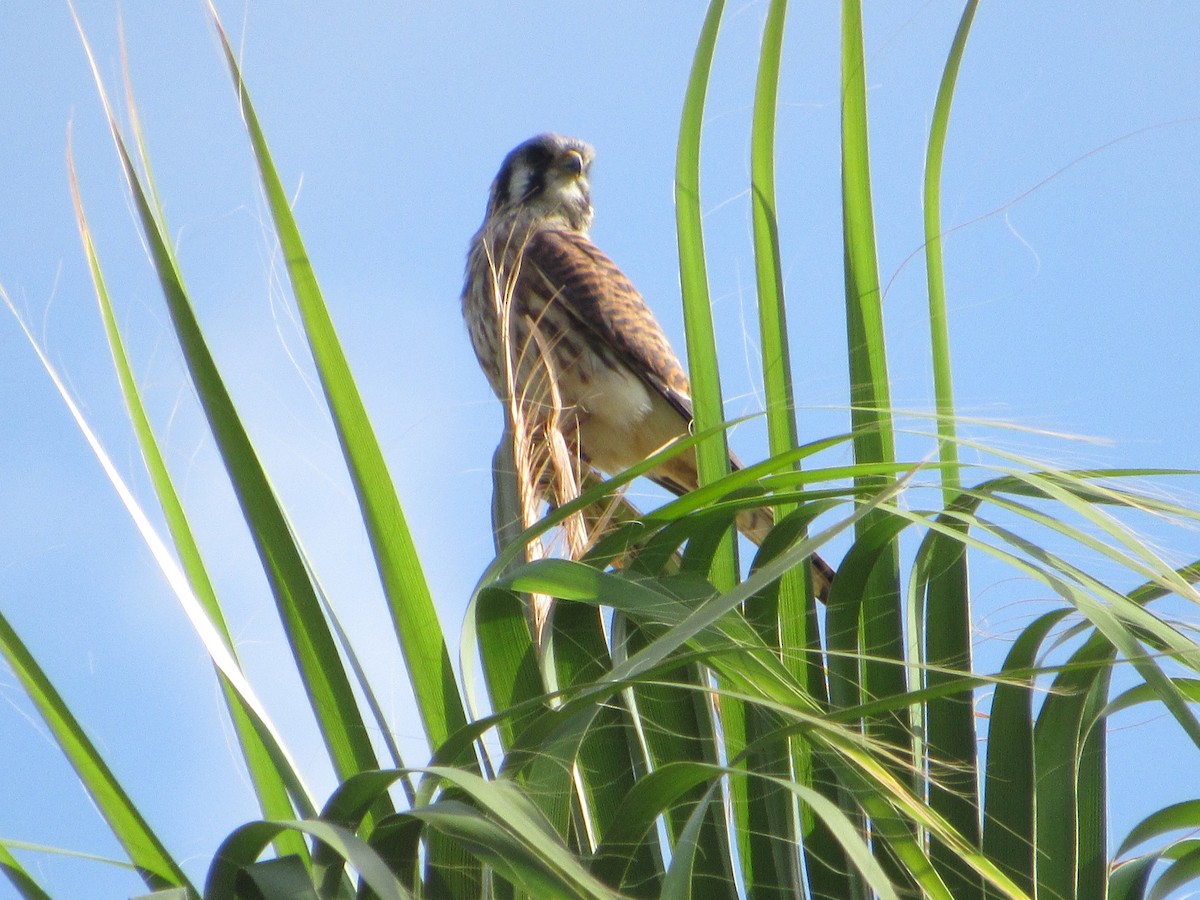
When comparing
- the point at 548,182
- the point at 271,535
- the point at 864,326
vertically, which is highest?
the point at 548,182

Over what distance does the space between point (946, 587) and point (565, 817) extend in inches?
19.7

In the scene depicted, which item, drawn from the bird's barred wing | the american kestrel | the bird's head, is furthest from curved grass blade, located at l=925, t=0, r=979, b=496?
the bird's head

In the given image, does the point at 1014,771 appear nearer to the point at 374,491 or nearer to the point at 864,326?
the point at 864,326

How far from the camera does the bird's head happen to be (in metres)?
4.64

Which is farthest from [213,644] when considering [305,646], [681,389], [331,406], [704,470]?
[681,389]

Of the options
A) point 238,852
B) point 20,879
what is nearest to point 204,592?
point 20,879

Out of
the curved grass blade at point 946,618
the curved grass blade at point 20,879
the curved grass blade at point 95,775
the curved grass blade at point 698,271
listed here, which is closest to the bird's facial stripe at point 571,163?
the curved grass blade at point 698,271

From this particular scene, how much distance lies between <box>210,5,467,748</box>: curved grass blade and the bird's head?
3.17m

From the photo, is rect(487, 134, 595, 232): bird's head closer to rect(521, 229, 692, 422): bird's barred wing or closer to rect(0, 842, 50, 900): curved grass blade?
rect(521, 229, 692, 422): bird's barred wing

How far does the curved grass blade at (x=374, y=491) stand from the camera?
1.27 metres

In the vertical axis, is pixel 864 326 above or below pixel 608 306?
below

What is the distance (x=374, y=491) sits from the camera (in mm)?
1329

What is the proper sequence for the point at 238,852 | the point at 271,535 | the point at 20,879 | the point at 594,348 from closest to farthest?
the point at 238,852 → the point at 20,879 → the point at 271,535 → the point at 594,348

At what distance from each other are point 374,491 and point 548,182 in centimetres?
348
